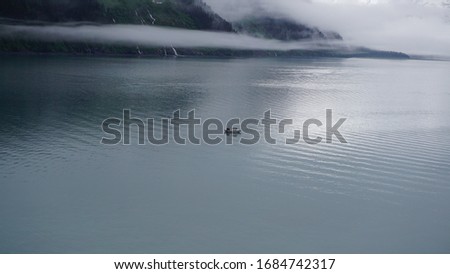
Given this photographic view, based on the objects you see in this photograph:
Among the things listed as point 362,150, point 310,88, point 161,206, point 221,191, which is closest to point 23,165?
point 161,206

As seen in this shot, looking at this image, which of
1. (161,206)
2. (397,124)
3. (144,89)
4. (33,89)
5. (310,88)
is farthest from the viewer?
(310,88)

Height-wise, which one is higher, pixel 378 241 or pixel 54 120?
pixel 54 120

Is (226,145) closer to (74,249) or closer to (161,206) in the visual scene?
(161,206)

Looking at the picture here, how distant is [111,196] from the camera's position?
2645 cm

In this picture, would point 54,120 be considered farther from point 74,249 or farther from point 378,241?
point 378,241

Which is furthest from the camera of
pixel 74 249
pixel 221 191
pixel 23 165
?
pixel 23 165

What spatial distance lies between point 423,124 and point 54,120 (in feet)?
123

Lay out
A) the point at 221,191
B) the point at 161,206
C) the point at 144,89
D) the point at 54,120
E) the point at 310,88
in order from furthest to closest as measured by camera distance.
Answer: the point at 310,88 → the point at 144,89 → the point at 54,120 → the point at 221,191 → the point at 161,206

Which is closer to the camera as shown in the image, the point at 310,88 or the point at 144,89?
the point at 144,89

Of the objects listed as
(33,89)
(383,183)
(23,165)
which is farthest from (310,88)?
(23,165)

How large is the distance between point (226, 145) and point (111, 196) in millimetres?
13085

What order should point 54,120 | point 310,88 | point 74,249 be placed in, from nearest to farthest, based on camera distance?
1. point 74,249
2. point 54,120
3. point 310,88

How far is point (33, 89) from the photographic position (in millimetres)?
63531

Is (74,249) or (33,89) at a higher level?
(33,89)
